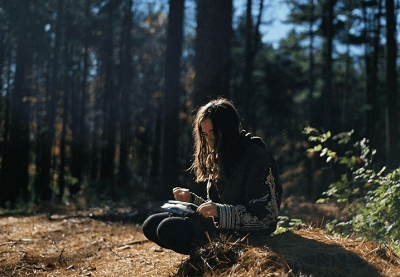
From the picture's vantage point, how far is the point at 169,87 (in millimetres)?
11125

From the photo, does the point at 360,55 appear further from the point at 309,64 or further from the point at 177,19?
the point at 177,19

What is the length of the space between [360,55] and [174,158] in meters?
16.4

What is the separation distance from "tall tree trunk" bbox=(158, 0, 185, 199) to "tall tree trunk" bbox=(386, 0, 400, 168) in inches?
220

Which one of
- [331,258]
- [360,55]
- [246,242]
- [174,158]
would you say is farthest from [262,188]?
[360,55]

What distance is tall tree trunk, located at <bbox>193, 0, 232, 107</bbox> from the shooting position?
6238 mm

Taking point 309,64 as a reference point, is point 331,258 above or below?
below

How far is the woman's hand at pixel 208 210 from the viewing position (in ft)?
11.0

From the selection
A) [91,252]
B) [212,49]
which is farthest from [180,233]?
[212,49]

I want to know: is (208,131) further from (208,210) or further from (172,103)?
(172,103)

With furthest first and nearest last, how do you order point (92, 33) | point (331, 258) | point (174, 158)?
point (92, 33)
point (174, 158)
point (331, 258)

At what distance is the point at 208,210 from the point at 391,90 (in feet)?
32.2

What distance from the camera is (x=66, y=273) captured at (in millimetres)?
4367

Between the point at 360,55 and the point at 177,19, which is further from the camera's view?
the point at 360,55

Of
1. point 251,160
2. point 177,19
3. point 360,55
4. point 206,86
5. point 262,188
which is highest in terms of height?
point 360,55
